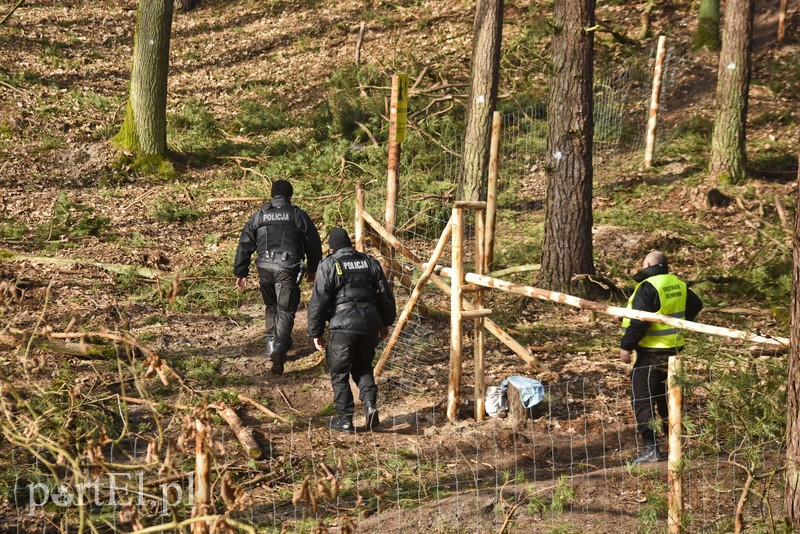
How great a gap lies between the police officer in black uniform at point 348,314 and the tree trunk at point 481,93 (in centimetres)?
504

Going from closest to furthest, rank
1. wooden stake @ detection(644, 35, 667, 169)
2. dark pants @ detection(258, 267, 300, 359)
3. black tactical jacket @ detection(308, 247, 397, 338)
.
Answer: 1. black tactical jacket @ detection(308, 247, 397, 338)
2. dark pants @ detection(258, 267, 300, 359)
3. wooden stake @ detection(644, 35, 667, 169)

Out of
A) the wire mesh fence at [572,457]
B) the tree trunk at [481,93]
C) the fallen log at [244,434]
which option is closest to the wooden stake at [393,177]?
the wire mesh fence at [572,457]

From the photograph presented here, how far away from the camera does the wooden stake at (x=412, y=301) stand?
8008mm

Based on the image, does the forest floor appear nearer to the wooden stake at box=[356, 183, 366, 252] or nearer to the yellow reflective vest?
the yellow reflective vest

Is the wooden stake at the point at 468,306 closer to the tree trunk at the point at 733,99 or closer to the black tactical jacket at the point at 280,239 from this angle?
the black tactical jacket at the point at 280,239

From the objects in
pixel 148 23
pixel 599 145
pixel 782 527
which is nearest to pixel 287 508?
pixel 782 527

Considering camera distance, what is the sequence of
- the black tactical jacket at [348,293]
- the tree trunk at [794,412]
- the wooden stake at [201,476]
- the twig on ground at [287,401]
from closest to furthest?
the wooden stake at [201,476]
the tree trunk at [794,412]
the black tactical jacket at [348,293]
the twig on ground at [287,401]

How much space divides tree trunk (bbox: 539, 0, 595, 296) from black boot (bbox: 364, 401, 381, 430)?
3.50m

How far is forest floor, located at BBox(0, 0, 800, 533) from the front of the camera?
22.1 feet

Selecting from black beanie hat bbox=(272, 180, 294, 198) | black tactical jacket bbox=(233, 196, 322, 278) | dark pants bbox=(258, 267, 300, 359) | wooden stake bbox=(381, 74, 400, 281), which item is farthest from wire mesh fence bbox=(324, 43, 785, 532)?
black beanie hat bbox=(272, 180, 294, 198)

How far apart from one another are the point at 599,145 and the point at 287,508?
36.7 feet

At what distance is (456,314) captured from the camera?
312 inches

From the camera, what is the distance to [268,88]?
18.6m

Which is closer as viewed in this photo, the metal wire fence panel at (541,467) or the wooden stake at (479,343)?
the metal wire fence panel at (541,467)
